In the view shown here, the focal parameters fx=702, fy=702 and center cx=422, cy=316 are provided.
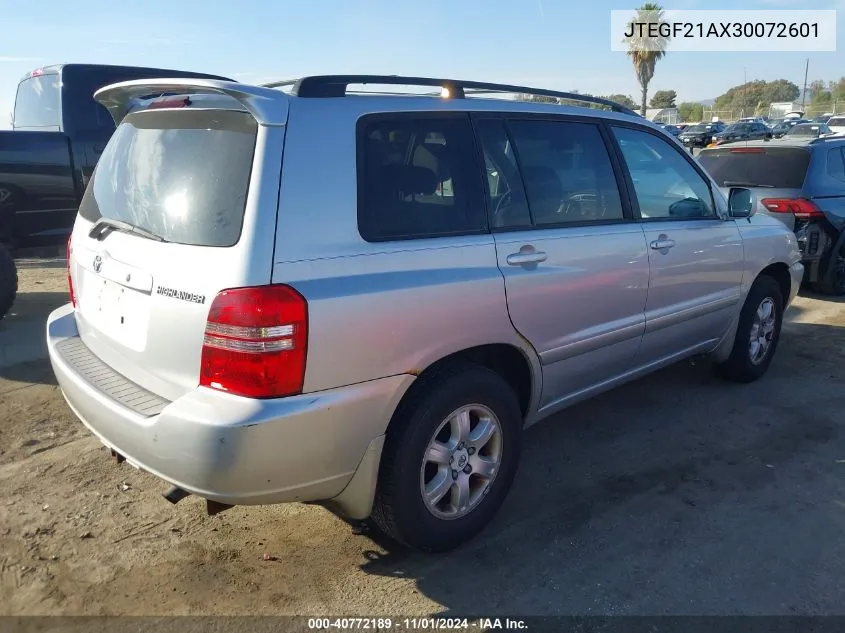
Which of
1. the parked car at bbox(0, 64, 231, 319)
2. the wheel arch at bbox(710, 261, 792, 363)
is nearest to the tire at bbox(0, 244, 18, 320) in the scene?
the parked car at bbox(0, 64, 231, 319)

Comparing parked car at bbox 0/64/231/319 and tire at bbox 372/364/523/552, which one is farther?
parked car at bbox 0/64/231/319

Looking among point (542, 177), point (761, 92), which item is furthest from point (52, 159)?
point (761, 92)

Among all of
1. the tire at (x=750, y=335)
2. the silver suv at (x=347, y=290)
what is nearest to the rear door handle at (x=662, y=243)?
the silver suv at (x=347, y=290)

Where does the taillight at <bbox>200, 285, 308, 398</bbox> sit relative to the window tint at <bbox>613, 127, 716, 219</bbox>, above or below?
below

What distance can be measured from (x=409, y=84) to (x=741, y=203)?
8.51 feet

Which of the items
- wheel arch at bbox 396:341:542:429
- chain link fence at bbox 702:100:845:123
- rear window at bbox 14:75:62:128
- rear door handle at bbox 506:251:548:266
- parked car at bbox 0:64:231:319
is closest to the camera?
wheel arch at bbox 396:341:542:429

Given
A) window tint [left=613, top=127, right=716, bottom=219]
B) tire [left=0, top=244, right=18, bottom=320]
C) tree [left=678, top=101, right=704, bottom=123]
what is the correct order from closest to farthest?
window tint [left=613, top=127, right=716, bottom=219]
tire [left=0, top=244, right=18, bottom=320]
tree [left=678, top=101, right=704, bottom=123]

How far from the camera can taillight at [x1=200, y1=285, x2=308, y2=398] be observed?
2.23m

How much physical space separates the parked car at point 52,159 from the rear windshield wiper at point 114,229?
3.34 meters

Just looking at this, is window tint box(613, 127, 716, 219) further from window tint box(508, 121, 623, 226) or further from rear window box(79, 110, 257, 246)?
rear window box(79, 110, 257, 246)

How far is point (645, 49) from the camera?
43.8 m

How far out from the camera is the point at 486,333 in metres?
2.86

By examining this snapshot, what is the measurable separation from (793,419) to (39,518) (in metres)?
4.19

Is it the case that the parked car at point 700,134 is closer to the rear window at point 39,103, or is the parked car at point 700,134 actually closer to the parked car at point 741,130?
the parked car at point 741,130
